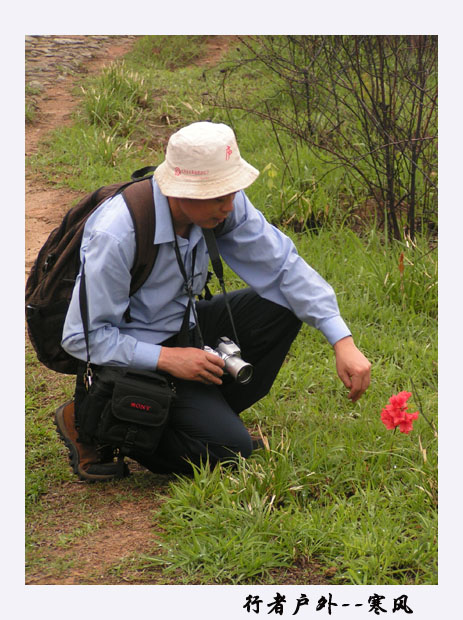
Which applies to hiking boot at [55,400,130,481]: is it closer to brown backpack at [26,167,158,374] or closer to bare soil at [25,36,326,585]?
bare soil at [25,36,326,585]

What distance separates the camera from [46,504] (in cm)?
309

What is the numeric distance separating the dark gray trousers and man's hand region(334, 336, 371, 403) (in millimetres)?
345

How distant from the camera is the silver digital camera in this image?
3016mm

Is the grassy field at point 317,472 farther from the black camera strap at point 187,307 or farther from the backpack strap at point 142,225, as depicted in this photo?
the backpack strap at point 142,225

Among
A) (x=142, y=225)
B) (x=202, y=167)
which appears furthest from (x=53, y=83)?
(x=202, y=167)

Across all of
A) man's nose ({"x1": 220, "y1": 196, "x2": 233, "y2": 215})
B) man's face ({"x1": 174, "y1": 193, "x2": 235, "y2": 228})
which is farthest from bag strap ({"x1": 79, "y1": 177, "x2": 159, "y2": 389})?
man's nose ({"x1": 220, "y1": 196, "x2": 233, "y2": 215})

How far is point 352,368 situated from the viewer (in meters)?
2.91

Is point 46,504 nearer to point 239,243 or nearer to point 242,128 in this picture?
point 239,243

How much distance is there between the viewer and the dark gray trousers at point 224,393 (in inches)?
120

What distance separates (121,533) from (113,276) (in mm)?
912

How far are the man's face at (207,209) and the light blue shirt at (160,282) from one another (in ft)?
0.33

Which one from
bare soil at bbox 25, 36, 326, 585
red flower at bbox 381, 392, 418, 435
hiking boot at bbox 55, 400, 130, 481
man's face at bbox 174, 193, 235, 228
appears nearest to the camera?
bare soil at bbox 25, 36, 326, 585

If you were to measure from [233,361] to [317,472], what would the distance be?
528 mm

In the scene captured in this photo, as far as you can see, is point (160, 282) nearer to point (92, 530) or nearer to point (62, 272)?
point (62, 272)
